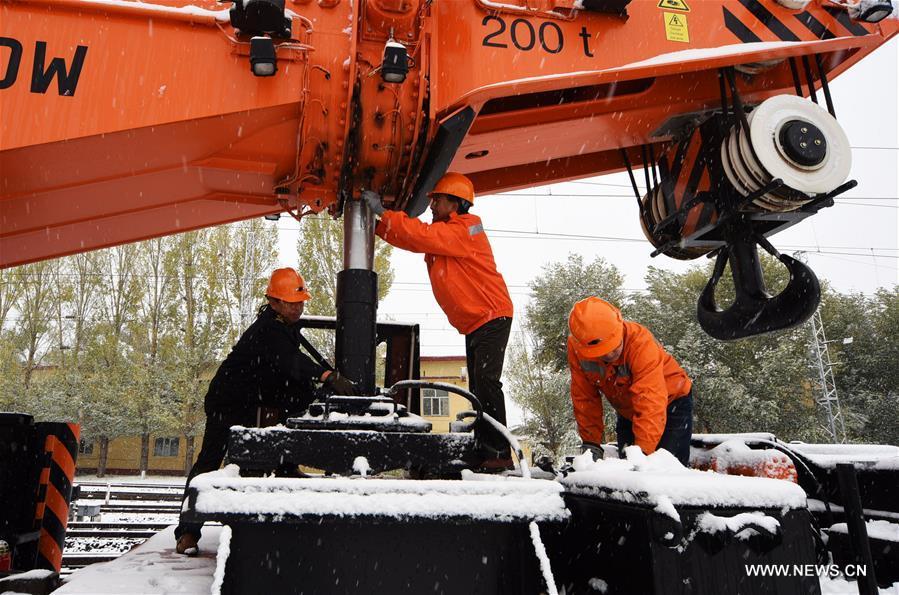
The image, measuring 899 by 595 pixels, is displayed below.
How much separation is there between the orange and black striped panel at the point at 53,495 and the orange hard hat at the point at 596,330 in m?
2.93

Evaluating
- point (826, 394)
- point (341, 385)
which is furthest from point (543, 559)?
point (826, 394)

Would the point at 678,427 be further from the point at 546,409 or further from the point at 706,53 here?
the point at 546,409

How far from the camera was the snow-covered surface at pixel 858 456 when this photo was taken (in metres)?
2.66

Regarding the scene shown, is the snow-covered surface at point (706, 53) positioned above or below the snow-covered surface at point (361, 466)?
above

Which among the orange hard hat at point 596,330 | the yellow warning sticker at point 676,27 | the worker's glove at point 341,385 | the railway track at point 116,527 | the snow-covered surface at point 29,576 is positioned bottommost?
the railway track at point 116,527

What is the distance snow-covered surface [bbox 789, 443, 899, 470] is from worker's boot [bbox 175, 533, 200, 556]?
9.00ft

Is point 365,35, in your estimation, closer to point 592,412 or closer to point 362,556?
point 362,556

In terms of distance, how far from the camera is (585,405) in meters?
3.60

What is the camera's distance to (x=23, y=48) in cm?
218

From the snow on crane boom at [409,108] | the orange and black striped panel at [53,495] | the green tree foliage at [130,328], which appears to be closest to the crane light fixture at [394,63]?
the snow on crane boom at [409,108]

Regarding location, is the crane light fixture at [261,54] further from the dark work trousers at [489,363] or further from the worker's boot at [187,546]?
the worker's boot at [187,546]

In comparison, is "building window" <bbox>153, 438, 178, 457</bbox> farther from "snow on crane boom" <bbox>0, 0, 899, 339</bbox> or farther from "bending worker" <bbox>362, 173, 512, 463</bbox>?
"bending worker" <bbox>362, 173, 512, 463</bbox>

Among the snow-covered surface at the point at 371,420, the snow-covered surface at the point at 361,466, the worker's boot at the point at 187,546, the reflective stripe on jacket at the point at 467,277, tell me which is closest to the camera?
the snow-covered surface at the point at 361,466

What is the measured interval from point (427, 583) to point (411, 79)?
1886 mm
